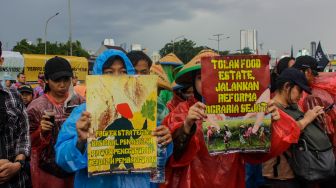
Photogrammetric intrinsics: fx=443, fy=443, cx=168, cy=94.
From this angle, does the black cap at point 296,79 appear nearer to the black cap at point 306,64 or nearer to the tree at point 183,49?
the black cap at point 306,64

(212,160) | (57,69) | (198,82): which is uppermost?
(57,69)

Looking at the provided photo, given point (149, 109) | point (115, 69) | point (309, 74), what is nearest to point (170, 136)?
point (149, 109)

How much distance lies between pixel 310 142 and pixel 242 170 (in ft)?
2.75

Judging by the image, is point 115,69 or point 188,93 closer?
point 115,69

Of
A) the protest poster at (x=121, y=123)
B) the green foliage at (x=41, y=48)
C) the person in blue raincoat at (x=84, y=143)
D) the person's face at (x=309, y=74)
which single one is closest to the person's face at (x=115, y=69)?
the person in blue raincoat at (x=84, y=143)

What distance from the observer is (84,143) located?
265 centimetres

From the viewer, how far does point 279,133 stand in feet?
10.2

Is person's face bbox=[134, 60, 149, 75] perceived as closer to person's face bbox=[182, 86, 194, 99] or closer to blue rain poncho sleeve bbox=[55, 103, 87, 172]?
person's face bbox=[182, 86, 194, 99]

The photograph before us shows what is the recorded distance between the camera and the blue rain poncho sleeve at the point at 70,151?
8.63 feet

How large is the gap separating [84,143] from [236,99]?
98 centimetres

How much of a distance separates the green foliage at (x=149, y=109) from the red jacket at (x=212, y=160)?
421 mm

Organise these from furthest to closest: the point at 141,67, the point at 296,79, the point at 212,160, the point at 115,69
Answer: the point at 141,67
the point at 296,79
the point at 212,160
the point at 115,69

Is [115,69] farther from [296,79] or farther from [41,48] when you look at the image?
[41,48]

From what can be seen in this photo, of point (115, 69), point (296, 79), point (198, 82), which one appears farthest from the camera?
point (296, 79)
